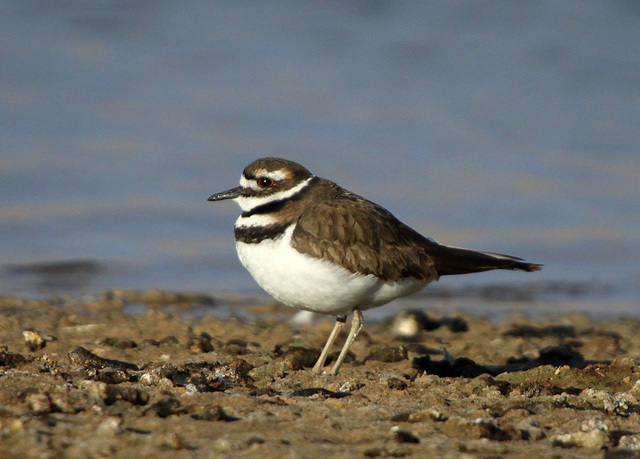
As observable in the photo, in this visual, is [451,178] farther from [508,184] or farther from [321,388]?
[321,388]

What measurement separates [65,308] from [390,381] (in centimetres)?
456

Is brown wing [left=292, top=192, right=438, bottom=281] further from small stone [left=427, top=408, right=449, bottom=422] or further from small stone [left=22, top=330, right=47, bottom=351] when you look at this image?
small stone [left=22, top=330, right=47, bottom=351]

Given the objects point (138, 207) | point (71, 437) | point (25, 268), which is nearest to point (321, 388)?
point (71, 437)

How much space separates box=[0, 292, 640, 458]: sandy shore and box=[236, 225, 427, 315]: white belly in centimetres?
43

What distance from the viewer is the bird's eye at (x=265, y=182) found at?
Result: 5574 mm

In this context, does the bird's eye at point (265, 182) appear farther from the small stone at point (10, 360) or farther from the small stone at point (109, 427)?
the small stone at point (109, 427)

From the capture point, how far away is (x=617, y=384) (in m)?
4.66

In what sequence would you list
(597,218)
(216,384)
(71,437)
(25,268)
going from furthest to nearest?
(597,218) → (25,268) → (216,384) → (71,437)

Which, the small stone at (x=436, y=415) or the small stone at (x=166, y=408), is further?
the small stone at (x=436, y=415)

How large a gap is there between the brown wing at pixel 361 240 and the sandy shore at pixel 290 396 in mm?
621

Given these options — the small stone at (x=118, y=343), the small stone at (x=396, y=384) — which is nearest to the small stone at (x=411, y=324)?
the small stone at (x=118, y=343)

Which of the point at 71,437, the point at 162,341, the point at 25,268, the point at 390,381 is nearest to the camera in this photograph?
the point at 71,437

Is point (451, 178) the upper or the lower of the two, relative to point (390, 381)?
upper

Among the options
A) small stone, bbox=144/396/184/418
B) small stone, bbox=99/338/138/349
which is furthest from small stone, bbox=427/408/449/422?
small stone, bbox=99/338/138/349
